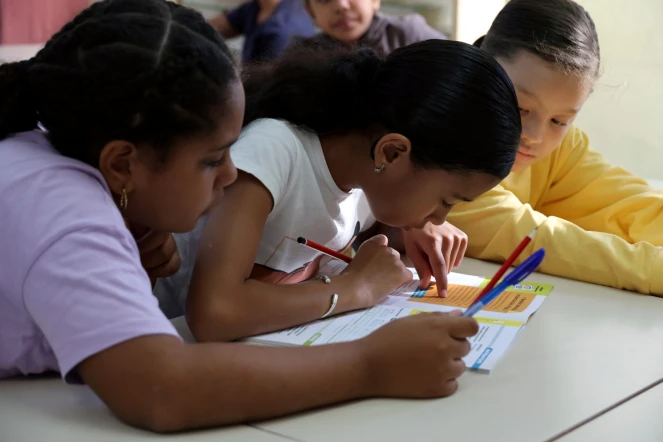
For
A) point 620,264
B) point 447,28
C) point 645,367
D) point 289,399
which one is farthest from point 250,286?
point 447,28

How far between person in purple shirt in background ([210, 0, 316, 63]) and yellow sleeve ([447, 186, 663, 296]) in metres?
1.13

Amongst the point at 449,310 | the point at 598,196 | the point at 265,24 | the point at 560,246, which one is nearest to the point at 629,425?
the point at 449,310

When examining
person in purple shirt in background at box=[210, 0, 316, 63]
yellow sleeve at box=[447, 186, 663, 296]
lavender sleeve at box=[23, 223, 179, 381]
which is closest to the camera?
lavender sleeve at box=[23, 223, 179, 381]

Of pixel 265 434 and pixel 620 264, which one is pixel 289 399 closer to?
pixel 265 434

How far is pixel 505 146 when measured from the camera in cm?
106

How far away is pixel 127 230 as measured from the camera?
2.49ft

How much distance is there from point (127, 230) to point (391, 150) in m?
0.45

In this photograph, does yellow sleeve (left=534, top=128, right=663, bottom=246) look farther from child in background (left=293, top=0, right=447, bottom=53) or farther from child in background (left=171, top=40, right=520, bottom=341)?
child in background (left=293, top=0, right=447, bottom=53)

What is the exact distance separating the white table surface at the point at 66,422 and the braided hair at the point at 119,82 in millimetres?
248

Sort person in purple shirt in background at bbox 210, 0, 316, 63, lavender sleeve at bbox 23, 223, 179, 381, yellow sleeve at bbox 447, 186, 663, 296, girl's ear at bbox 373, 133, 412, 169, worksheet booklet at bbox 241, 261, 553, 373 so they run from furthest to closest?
person in purple shirt in background at bbox 210, 0, 316, 63
yellow sleeve at bbox 447, 186, 663, 296
girl's ear at bbox 373, 133, 412, 169
worksheet booklet at bbox 241, 261, 553, 373
lavender sleeve at bbox 23, 223, 179, 381

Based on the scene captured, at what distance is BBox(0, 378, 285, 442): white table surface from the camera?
27.6 inches

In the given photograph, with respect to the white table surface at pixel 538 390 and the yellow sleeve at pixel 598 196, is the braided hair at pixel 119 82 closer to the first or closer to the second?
the white table surface at pixel 538 390

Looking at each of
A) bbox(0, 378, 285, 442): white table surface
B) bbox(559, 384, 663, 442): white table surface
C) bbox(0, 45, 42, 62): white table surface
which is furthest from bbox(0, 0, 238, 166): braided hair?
bbox(0, 45, 42, 62): white table surface

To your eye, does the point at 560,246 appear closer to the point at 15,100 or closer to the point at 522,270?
the point at 522,270
